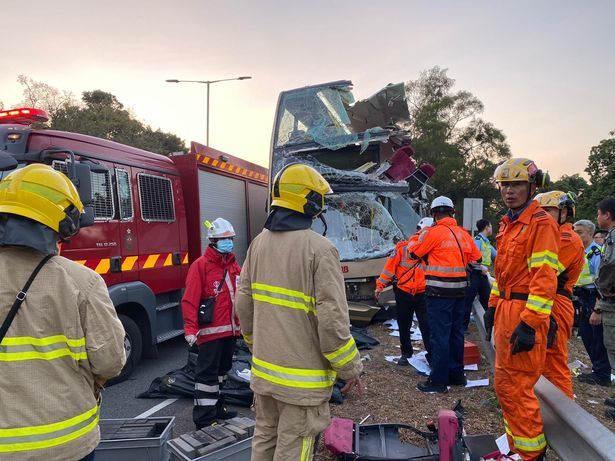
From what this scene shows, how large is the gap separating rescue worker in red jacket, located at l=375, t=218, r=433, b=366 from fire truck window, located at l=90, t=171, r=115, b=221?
3289 millimetres

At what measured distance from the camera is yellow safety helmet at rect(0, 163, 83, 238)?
175 cm

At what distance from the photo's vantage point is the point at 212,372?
384 centimetres

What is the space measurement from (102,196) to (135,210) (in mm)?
488

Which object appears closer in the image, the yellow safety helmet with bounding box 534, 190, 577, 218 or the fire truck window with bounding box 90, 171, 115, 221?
the yellow safety helmet with bounding box 534, 190, 577, 218

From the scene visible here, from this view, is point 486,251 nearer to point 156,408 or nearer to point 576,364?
point 576,364

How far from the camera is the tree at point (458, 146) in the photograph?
106 feet

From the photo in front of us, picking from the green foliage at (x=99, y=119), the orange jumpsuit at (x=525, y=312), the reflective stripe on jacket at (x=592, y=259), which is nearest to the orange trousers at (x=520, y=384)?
the orange jumpsuit at (x=525, y=312)

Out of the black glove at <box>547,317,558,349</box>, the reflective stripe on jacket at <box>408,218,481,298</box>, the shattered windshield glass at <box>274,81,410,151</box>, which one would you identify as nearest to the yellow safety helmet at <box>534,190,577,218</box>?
the reflective stripe on jacket at <box>408,218,481,298</box>

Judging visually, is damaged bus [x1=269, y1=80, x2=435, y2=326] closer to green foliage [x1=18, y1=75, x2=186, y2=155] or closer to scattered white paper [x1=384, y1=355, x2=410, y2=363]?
scattered white paper [x1=384, y1=355, x2=410, y2=363]

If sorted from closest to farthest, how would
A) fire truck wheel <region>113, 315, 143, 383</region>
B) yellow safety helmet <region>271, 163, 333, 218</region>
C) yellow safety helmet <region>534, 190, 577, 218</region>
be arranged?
yellow safety helmet <region>271, 163, 333, 218</region> → yellow safety helmet <region>534, 190, 577, 218</region> → fire truck wheel <region>113, 315, 143, 383</region>

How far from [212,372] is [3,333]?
234cm

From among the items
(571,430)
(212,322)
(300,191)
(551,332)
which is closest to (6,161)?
(212,322)

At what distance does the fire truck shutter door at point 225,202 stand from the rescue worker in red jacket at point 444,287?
328cm

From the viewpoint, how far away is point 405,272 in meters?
5.68
